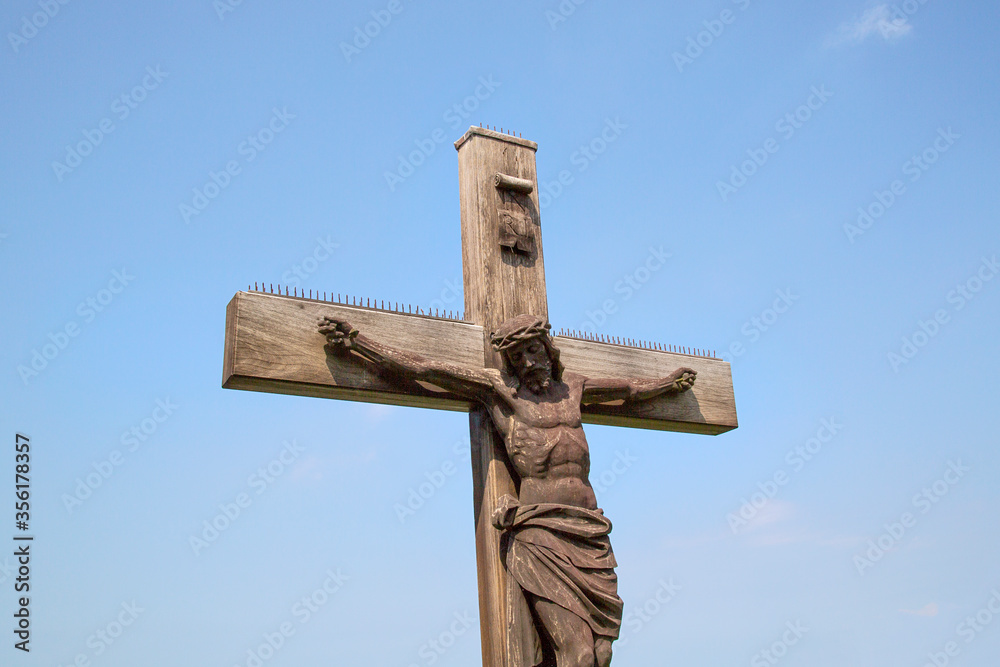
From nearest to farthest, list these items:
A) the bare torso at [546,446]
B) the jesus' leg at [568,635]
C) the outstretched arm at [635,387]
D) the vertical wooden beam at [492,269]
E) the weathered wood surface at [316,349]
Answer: the jesus' leg at [568,635] → the weathered wood surface at [316,349] → the bare torso at [546,446] → the vertical wooden beam at [492,269] → the outstretched arm at [635,387]

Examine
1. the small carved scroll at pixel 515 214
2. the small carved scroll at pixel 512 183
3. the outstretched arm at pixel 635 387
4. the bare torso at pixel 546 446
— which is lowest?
the bare torso at pixel 546 446

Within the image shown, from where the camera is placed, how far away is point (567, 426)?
541 cm

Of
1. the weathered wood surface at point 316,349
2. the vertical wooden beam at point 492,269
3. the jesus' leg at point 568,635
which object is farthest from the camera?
the vertical wooden beam at point 492,269

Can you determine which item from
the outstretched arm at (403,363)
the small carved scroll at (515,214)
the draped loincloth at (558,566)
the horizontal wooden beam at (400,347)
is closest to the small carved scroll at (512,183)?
the small carved scroll at (515,214)

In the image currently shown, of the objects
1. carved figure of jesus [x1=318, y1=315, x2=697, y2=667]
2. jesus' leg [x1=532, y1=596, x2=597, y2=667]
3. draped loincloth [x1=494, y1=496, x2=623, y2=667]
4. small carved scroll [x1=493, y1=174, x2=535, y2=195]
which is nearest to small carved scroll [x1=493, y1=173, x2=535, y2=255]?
small carved scroll [x1=493, y1=174, x2=535, y2=195]

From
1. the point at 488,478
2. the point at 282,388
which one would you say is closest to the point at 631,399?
the point at 488,478

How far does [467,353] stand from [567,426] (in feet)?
2.38

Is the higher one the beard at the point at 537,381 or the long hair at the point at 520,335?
the long hair at the point at 520,335

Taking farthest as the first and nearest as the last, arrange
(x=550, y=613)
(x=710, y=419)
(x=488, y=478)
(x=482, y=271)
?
(x=710, y=419) → (x=482, y=271) → (x=488, y=478) → (x=550, y=613)

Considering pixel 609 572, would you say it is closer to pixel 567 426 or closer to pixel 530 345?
pixel 567 426

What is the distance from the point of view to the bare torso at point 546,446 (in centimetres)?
523

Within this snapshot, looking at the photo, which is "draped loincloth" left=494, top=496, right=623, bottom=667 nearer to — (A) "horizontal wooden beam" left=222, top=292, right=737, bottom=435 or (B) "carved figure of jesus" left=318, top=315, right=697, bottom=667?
(B) "carved figure of jesus" left=318, top=315, right=697, bottom=667

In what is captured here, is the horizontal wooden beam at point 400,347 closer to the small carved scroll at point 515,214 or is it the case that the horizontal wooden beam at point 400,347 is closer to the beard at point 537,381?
the beard at point 537,381

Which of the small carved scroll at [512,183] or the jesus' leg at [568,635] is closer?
the jesus' leg at [568,635]
